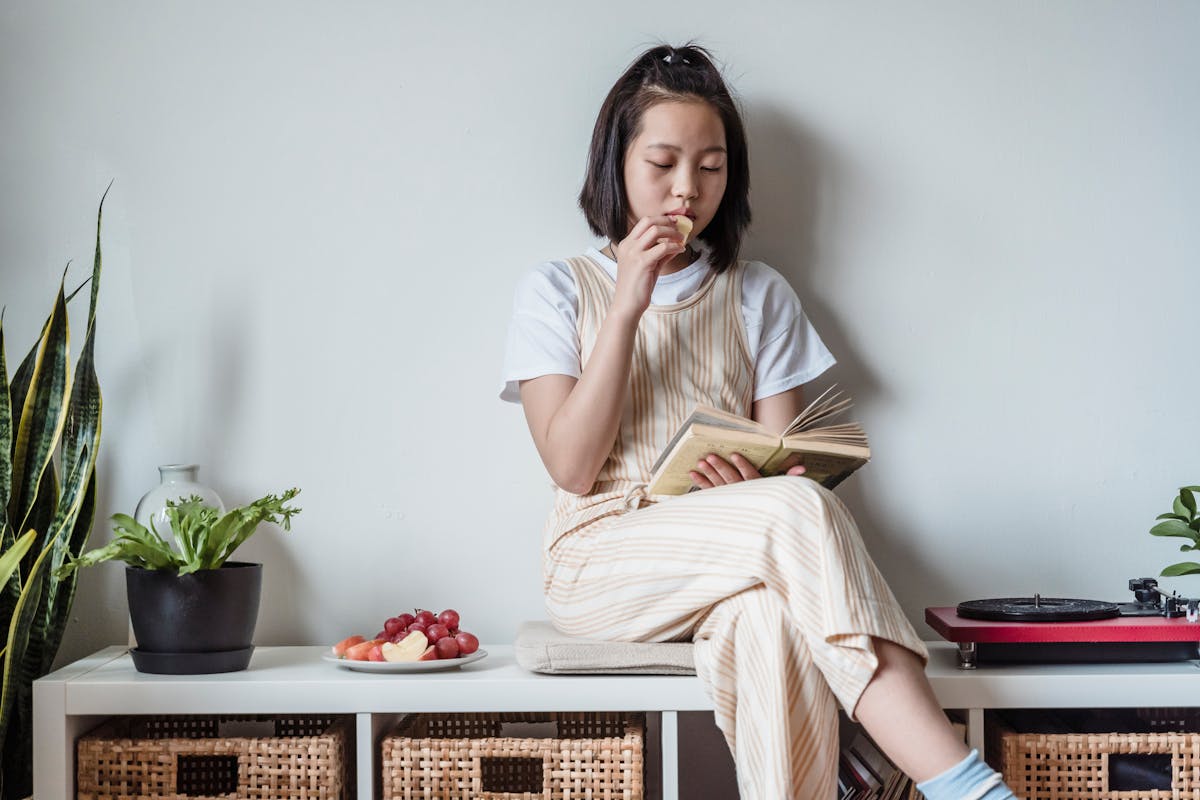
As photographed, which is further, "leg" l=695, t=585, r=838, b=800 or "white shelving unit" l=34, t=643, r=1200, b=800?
"white shelving unit" l=34, t=643, r=1200, b=800

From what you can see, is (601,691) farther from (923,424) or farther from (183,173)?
(183,173)

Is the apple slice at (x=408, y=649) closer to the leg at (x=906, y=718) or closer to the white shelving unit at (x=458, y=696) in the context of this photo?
the white shelving unit at (x=458, y=696)

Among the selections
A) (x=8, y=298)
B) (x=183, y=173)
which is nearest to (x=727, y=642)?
(x=183, y=173)

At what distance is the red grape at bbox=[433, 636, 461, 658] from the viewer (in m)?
1.77

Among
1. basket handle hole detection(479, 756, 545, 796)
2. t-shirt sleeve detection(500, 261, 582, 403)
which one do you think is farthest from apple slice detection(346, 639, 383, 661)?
t-shirt sleeve detection(500, 261, 582, 403)

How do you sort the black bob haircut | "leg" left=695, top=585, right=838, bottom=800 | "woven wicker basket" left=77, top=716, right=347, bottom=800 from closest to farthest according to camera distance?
1. "leg" left=695, top=585, right=838, bottom=800
2. "woven wicker basket" left=77, top=716, right=347, bottom=800
3. the black bob haircut

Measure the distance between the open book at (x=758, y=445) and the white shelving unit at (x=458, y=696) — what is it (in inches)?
12.5

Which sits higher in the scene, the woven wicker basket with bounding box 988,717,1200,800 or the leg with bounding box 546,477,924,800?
the leg with bounding box 546,477,924,800

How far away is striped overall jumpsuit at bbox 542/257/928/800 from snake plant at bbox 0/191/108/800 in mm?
820

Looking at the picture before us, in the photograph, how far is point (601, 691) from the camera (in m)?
1.68

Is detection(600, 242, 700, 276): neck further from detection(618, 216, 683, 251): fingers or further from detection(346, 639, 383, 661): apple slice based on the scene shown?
detection(346, 639, 383, 661): apple slice

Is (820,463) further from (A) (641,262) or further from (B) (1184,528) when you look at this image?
(B) (1184,528)

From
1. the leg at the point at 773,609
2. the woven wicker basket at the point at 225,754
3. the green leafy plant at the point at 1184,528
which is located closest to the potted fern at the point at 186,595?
the woven wicker basket at the point at 225,754

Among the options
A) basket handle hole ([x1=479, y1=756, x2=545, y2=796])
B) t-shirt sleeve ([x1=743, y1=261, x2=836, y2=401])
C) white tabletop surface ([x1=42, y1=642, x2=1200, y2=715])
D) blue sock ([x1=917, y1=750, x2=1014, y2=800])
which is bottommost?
basket handle hole ([x1=479, y1=756, x2=545, y2=796])
